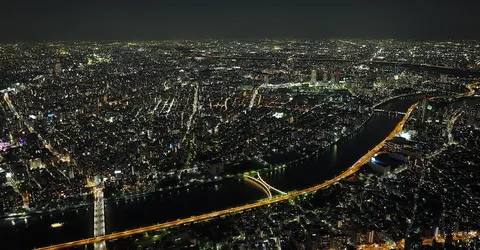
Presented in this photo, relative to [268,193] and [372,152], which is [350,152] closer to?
[372,152]

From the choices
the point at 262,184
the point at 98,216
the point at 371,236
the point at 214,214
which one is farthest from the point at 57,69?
the point at 371,236

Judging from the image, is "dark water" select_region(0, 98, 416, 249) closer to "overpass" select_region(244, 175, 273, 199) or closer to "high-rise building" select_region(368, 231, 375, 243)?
"overpass" select_region(244, 175, 273, 199)

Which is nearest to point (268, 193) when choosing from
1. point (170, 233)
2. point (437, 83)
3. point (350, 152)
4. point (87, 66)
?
point (170, 233)

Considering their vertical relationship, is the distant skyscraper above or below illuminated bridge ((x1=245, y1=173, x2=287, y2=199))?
above

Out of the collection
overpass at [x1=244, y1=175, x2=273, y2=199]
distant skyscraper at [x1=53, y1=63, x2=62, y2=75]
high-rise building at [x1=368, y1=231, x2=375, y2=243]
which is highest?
distant skyscraper at [x1=53, y1=63, x2=62, y2=75]

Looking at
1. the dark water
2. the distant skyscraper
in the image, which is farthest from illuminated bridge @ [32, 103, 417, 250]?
the distant skyscraper

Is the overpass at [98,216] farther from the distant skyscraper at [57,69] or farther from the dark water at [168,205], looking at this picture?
the distant skyscraper at [57,69]

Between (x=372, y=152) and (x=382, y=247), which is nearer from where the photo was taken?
(x=382, y=247)

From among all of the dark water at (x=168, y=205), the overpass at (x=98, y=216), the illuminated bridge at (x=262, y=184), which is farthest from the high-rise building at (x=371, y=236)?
the overpass at (x=98, y=216)

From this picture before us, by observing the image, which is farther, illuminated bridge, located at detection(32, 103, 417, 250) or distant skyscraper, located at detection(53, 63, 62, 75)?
distant skyscraper, located at detection(53, 63, 62, 75)
